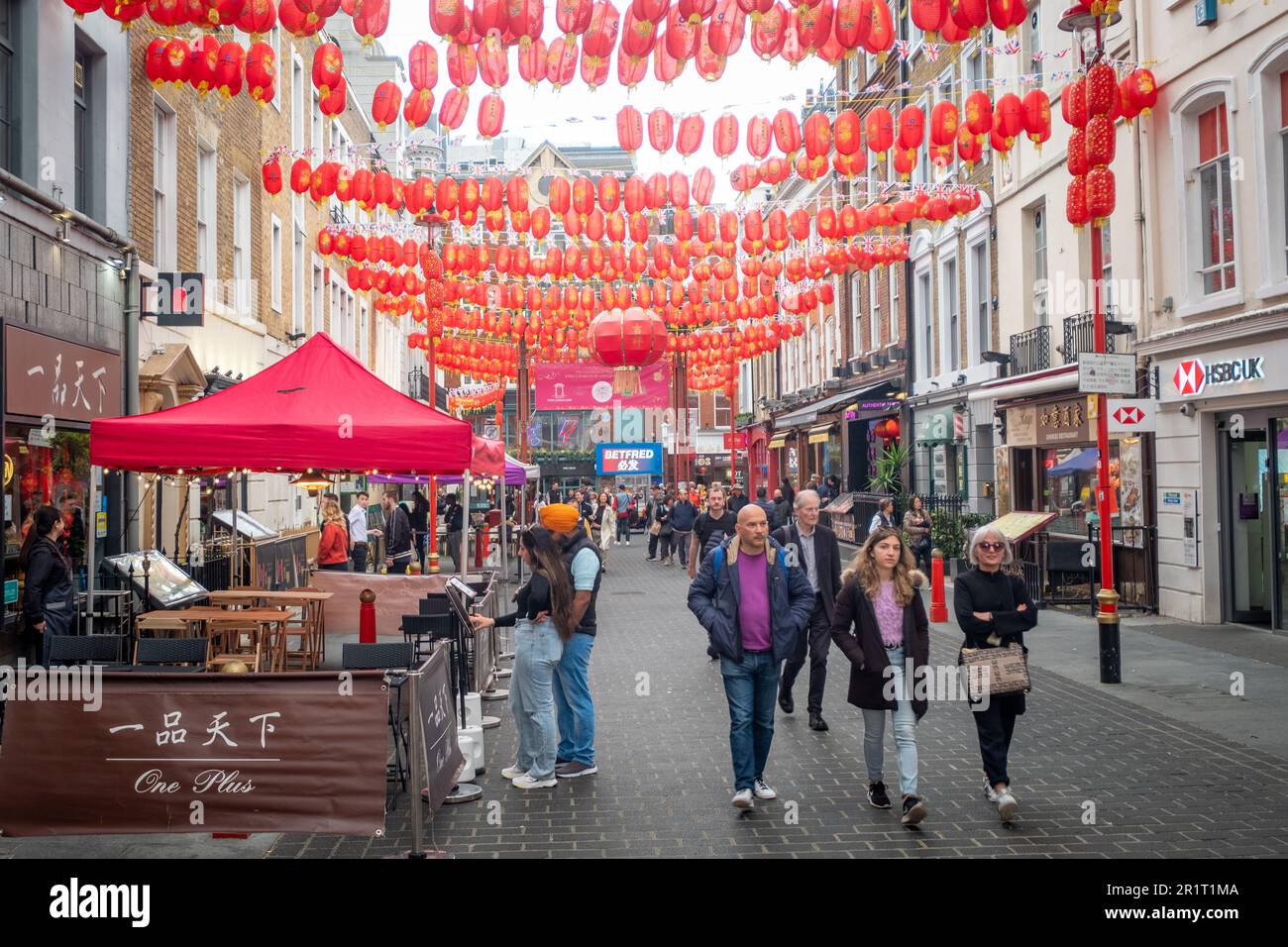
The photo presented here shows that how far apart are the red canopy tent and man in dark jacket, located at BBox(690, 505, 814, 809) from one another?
2998mm

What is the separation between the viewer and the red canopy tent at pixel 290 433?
29.1 ft

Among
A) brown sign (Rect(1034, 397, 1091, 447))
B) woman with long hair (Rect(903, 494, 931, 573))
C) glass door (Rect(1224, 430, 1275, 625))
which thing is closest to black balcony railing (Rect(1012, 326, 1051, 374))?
brown sign (Rect(1034, 397, 1091, 447))

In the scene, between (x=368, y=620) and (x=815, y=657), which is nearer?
(x=815, y=657)

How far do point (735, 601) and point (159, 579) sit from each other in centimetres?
752

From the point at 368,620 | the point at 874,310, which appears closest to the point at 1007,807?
the point at 368,620

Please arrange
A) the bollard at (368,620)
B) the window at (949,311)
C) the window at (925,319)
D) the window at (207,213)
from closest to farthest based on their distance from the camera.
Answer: the bollard at (368,620) < the window at (207,213) < the window at (949,311) < the window at (925,319)

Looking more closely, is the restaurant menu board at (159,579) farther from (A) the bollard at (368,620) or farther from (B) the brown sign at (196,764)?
(B) the brown sign at (196,764)

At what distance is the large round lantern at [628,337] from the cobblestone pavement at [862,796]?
41.2ft

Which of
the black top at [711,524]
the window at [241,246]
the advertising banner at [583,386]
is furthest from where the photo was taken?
the advertising banner at [583,386]

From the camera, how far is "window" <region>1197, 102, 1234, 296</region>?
14289 mm

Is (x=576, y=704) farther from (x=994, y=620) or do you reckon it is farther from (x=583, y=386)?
(x=583, y=386)

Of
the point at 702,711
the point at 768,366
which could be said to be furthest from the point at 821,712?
the point at 768,366

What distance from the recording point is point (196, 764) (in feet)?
18.6

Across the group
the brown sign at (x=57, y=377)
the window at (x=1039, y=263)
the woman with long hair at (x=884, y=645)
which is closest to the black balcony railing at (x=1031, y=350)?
the window at (x=1039, y=263)
